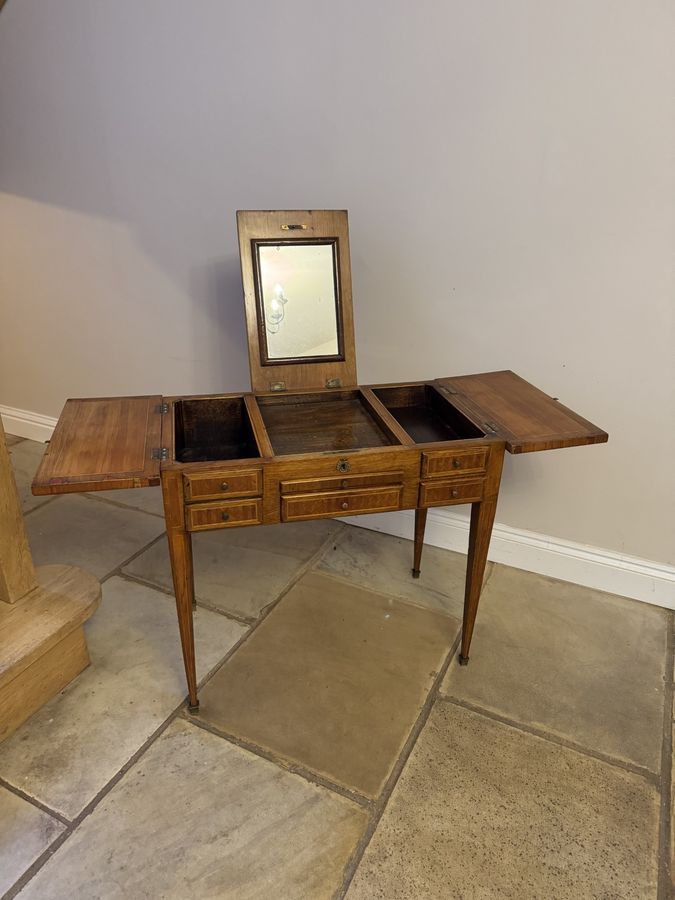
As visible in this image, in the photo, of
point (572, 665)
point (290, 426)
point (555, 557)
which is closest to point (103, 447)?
point (290, 426)

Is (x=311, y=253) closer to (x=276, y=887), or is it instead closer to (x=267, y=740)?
(x=267, y=740)

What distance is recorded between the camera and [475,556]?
1.65m

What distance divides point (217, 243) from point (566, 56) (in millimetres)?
1366

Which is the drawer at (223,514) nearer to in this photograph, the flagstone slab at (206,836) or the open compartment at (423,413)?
the open compartment at (423,413)

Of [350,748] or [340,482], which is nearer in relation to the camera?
[340,482]

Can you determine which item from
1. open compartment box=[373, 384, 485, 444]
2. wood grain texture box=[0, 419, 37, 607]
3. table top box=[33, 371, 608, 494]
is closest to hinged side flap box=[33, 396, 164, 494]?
table top box=[33, 371, 608, 494]

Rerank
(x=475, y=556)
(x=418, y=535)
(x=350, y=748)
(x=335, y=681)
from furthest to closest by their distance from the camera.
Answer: (x=418, y=535) → (x=335, y=681) → (x=475, y=556) → (x=350, y=748)

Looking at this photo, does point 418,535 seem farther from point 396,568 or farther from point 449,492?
point 449,492

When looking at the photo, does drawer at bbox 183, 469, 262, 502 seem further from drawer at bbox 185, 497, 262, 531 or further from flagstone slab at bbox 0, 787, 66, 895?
flagstone slab at bbox 0, 787, 66, 895

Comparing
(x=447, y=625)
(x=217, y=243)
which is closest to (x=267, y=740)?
(x=447, y=625)

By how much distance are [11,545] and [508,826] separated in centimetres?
151

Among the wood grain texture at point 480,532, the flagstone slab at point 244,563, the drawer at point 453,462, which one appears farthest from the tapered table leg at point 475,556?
the flagstone slab at point 244,563

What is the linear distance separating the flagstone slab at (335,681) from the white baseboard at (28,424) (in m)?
2.00

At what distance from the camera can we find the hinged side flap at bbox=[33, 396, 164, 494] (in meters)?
1.26
